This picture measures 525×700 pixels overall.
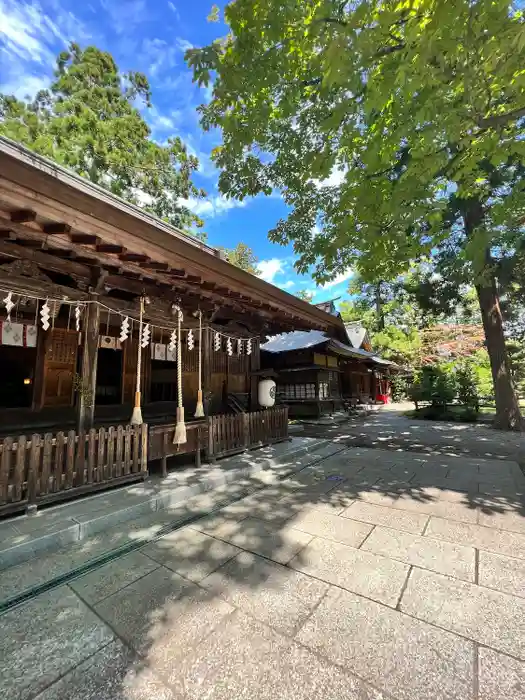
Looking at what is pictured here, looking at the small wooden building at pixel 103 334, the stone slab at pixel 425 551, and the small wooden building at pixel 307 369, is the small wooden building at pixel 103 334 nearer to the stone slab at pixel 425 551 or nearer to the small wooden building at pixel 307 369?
the stone slab at pixel 425 551

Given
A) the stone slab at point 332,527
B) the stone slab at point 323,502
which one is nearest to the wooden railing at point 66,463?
the stone slab at point 323,502

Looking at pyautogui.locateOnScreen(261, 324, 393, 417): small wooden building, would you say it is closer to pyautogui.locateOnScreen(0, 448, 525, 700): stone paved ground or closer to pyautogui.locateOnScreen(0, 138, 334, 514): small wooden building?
pyautogui.locateOnScreen(0, 138, 334, 514): small wooden building

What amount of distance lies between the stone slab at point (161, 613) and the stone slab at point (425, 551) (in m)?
1.68

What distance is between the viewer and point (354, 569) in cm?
266

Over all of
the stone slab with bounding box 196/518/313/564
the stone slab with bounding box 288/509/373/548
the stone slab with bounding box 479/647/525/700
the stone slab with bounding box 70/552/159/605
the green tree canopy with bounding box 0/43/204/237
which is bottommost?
the stone slab with bounding box 479/647/525/700

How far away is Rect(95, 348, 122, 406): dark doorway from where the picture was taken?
23.3 ft

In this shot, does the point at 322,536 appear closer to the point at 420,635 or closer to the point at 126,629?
the point at 420,635

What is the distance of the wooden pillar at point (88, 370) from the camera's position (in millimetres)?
4340

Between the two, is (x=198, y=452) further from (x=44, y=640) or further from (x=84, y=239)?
(x=84, y=239)

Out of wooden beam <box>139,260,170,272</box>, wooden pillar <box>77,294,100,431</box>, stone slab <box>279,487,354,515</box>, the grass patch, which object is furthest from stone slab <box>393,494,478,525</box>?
the grass patch

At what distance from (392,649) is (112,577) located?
85.6 inches

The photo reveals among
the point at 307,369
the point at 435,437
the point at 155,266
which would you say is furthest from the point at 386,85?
the point at 307,369

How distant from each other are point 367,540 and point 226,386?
18.8 feet

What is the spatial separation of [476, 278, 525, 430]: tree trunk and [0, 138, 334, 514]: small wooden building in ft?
20.4
